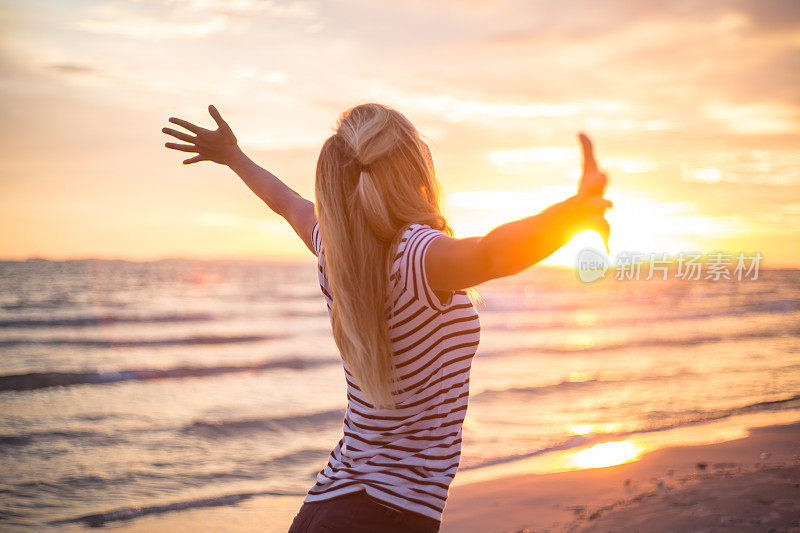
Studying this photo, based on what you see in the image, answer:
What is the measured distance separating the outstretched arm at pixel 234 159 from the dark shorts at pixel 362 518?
3.92 ft

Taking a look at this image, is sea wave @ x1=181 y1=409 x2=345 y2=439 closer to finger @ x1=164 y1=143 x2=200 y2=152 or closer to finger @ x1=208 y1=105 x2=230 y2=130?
finger @ x1=164 y1=143 x2=200 y2=152

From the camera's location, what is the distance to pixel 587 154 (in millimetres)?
1302

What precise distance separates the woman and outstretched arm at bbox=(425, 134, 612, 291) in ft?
0.25

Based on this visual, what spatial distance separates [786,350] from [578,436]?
34.5 ft

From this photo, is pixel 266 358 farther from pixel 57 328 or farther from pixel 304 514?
pixel 304 514

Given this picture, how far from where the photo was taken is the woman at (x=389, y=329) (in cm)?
165

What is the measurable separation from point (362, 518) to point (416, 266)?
777 mm

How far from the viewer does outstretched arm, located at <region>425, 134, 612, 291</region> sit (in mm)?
1259

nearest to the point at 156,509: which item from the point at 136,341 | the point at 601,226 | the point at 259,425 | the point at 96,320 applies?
the point at 259,425

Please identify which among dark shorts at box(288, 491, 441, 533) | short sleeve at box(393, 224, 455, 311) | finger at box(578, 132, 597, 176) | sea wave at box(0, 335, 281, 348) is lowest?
sea wave at box(0, 335, 281, 348)

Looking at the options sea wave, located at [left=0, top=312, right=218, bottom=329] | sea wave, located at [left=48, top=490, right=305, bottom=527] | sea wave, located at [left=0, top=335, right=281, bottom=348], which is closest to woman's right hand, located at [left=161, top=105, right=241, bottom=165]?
sea wave, located at [left=48, top=490, right=305, bottom=527]

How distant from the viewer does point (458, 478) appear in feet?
23.4

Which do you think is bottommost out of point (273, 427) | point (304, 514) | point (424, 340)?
point (273, 427)

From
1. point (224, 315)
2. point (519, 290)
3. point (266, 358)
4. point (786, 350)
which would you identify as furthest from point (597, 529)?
point (519, 290)
